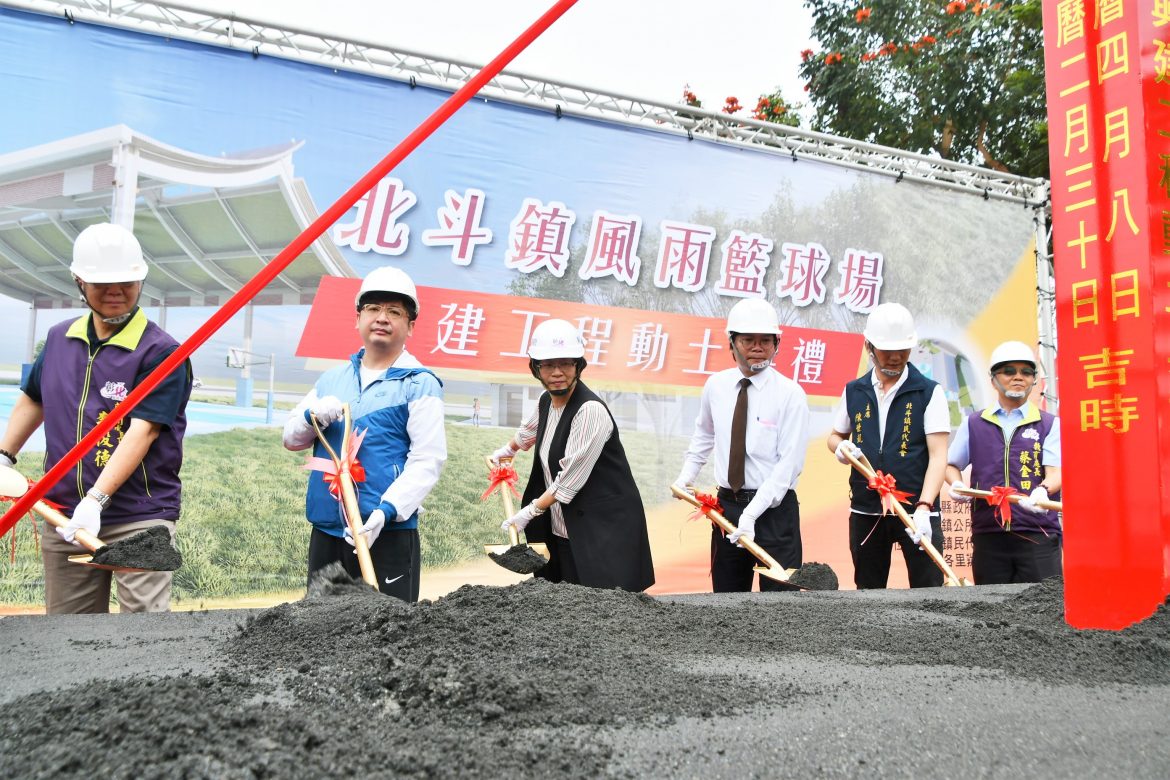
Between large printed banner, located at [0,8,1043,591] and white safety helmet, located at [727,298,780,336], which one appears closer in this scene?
white safety helmet, located at [727,298,780,336]

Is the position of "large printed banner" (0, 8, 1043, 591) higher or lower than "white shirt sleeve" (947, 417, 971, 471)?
higher

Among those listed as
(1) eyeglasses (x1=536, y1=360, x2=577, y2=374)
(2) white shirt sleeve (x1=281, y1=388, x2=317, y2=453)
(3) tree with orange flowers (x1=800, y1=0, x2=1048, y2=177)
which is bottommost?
(2) white shirt sleeve (x1=281, y1=388, x2=317, y2=453)

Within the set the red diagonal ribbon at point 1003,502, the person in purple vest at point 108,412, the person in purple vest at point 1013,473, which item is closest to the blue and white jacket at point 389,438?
the person in purple vest at point 108,412

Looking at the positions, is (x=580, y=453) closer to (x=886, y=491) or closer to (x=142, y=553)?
(x=886, y=491)

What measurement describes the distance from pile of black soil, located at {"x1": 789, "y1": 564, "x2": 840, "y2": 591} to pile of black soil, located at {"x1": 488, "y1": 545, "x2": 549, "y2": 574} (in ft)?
2.53

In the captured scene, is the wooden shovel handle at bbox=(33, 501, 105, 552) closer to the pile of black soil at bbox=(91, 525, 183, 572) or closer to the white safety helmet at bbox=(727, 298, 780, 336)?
the pile of black soil at bbox=(91, 525, 183, 572)

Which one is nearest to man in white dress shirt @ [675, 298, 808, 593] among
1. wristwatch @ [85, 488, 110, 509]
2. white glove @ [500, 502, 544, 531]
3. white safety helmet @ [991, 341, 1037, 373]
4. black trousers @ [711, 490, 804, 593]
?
black trousers @ [711, 490, 804, 593]

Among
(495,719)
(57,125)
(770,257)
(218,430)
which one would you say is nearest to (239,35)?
(57,125)

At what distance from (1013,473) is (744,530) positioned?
111 cm

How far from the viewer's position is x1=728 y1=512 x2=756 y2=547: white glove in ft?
8.98

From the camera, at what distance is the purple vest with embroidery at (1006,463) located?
3.09 m

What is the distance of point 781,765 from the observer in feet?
2.45

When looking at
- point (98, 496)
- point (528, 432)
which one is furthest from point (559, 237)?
point (98, 496)

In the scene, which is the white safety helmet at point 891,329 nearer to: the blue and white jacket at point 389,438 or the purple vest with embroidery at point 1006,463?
the purple vest with embroidery at point 1006,463
